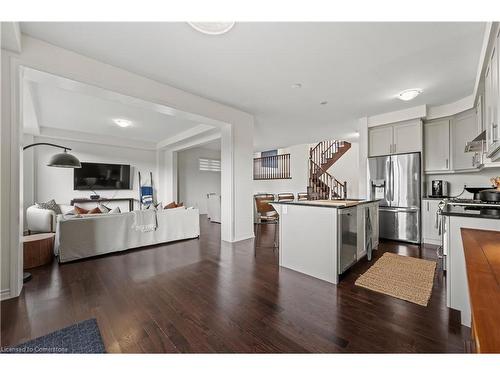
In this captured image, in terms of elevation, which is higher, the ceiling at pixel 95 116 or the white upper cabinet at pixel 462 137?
the ceiling at pixel 95 116

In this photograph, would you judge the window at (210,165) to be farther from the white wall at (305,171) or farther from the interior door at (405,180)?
the interior door at (405,180)

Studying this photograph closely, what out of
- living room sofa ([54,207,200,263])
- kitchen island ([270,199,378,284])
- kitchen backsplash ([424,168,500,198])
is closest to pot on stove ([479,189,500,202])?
kitchen island ([270,199,378,284])

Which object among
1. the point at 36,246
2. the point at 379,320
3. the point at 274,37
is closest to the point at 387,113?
the point at 274,37

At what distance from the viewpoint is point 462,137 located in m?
3.69

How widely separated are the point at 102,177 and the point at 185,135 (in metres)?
2.98

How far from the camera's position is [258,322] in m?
1.65

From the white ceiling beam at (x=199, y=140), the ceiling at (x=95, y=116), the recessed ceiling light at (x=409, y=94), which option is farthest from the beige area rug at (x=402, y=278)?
the ceiling at (x=95, y=116)

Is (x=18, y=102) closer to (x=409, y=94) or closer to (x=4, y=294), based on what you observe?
(x=4, y=294)

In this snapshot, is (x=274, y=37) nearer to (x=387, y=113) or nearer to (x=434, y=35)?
(x=434, y=35)

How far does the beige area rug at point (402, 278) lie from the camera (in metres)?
2.08

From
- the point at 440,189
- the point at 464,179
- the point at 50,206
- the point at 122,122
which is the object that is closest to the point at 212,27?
the point at 122,122

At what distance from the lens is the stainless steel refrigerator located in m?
3.88

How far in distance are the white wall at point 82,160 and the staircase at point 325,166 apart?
5.87m

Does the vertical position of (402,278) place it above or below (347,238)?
below
